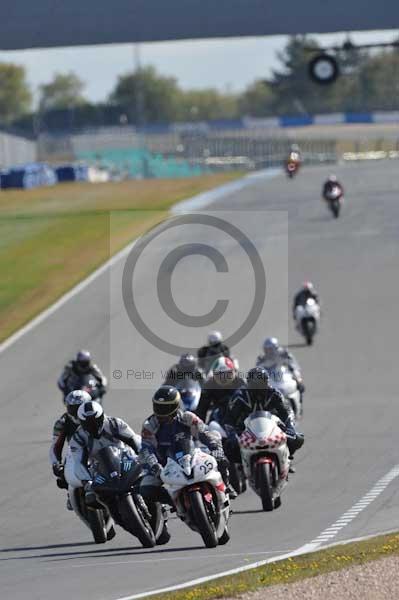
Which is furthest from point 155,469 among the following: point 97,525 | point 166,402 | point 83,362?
point 83,362

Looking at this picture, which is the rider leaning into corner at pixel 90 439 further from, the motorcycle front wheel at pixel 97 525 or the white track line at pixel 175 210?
the white track line at pixel 175 210

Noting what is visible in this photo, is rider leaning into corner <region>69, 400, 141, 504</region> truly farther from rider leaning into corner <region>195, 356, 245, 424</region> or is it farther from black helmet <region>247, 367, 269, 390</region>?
rider leaning into corner <region>195, 356, 245, 424</region>

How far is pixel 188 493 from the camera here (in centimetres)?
1145

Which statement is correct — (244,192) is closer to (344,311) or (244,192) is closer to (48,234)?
(48,234)

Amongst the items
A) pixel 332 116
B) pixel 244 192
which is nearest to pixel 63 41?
pixel 244 192

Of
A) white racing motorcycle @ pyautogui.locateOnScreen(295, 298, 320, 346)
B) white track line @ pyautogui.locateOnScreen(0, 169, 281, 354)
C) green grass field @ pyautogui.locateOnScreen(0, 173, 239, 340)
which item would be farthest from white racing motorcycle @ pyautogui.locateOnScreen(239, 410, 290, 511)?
green grass field @ pyautogui.locateOnScreen(0, 173, 239, 340)

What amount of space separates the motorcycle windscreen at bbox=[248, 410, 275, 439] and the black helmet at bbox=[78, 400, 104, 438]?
6.26 feet

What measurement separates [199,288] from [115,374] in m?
8.51

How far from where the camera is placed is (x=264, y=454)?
13.4 metres

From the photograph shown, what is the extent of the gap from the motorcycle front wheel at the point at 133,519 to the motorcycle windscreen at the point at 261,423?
197 centimetres

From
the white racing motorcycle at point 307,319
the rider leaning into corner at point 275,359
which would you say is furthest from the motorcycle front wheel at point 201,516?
the white racing motorcycle at point 307,319

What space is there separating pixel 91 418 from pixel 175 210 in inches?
1598

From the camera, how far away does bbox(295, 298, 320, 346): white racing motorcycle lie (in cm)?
2939

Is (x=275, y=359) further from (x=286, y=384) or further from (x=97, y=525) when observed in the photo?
(x=97, y=525)
